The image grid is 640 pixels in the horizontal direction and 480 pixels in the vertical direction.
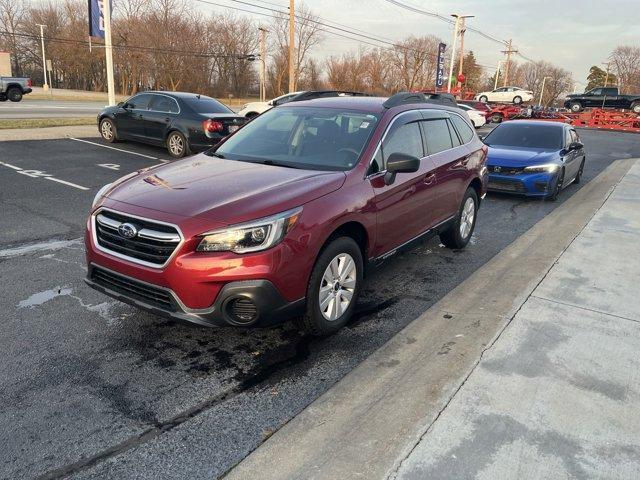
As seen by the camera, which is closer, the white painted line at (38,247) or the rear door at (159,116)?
the white painted line at (38,247)

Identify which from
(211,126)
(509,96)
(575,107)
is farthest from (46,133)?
(509,96)

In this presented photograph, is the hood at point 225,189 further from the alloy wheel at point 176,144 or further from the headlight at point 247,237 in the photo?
the alloy wheel at point 176,144

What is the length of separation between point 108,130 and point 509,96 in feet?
141

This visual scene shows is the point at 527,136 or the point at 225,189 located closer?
the point at 225,189

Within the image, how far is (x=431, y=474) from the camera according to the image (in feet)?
8.00

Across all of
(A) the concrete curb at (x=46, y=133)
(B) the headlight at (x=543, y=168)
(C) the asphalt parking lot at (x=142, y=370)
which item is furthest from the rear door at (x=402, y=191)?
(A) the concrete curb at (x=46, y=133)

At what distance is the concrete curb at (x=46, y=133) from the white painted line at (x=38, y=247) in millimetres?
9212

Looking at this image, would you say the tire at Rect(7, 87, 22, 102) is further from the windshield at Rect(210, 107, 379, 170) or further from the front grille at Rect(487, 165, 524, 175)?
the windshield at Rect(210, 107, 379, 170)

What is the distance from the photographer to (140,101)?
12938 mm

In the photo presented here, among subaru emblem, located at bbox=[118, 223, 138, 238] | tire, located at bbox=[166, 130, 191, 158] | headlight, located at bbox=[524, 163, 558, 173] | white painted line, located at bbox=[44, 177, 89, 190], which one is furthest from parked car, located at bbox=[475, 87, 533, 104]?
subaru emblem, located at bbox=[118, 223, 138, 238]

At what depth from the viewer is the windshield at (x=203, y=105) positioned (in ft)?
40.1

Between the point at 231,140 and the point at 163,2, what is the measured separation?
6050 centimetres

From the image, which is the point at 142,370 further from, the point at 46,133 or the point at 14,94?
the point at 14,94

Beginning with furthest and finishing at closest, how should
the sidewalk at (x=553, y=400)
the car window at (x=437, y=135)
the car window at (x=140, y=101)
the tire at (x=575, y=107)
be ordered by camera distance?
the tire at (x=575, y=107) < the car window at (x=140, y=101) < the car window at (x=437, y=135) < the sidewalk at (x=553, y=400)
